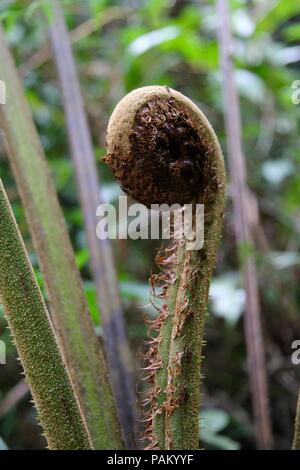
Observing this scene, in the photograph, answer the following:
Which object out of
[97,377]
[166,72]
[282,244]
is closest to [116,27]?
[166,72]

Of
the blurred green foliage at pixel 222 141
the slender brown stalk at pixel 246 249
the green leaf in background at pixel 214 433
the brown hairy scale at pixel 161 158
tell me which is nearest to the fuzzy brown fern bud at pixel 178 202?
the brown hairy scale at pixel 161 158

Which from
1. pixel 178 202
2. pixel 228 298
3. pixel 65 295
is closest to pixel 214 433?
pixel 228 298

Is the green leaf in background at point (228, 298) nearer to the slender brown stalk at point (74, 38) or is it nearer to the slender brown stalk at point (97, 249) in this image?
the slender brown stalk at point (97, 249)

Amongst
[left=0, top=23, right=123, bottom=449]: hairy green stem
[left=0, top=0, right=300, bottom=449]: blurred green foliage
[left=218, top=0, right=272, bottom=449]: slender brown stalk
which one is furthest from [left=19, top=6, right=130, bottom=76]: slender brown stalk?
[left=0, top=23, right=123, bottom=449]: hairy green stem

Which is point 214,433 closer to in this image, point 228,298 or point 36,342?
point 228,298

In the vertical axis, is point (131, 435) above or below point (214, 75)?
below

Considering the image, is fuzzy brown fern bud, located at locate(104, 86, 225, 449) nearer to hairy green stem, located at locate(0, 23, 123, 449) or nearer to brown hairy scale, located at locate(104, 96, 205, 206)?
brown hairy scale, located at locate(104, 96, 205, 206)

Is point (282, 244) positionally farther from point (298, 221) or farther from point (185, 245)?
point (185, 245)
